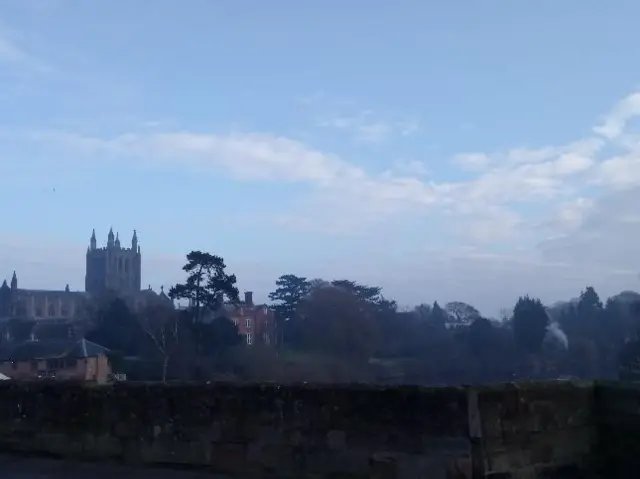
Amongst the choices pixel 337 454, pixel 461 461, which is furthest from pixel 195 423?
pixel 461 461

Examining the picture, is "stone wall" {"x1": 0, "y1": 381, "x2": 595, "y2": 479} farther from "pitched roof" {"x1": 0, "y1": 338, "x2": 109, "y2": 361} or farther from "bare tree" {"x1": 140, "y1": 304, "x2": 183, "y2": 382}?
"pitched roof" {"x1": 0, "y1": 338, "x2": 109, "y2": 361}

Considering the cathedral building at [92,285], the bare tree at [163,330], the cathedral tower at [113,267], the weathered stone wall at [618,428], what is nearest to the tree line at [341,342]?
the bare tree at [163,330]

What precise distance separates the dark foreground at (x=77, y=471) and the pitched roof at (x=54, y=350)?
41.3 meters

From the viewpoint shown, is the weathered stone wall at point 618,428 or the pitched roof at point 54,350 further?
the pitched roof at point 54,350

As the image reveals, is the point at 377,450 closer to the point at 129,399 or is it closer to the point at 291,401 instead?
the point at 291,401

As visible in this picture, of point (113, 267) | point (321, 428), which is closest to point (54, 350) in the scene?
point (321, 428)

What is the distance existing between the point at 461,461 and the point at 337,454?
3.94 feet

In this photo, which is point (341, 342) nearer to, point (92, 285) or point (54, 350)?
point (54, 350)

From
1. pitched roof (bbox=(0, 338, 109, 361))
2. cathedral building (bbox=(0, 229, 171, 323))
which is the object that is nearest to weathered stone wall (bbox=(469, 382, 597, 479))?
pitched roof (bbox=(0, 338, 109, 361))

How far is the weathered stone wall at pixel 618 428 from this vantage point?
7.26 m

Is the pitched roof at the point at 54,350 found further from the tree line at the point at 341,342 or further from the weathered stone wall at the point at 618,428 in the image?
the weathered stone wall at the point at 618,428

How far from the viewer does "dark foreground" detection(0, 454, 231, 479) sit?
7203 mm

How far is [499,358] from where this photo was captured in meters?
48.0

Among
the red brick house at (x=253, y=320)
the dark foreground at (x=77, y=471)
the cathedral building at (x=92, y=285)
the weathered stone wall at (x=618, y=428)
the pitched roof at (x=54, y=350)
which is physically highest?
the cathedral building at (x=92, y=285)
